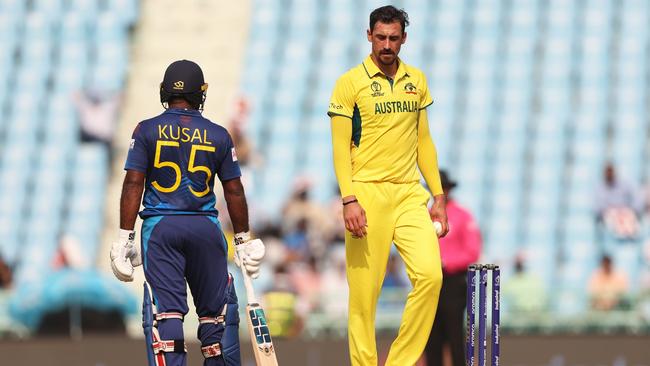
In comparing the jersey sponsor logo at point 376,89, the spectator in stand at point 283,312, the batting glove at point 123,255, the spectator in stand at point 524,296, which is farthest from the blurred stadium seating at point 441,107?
the batting glove at point 123,255

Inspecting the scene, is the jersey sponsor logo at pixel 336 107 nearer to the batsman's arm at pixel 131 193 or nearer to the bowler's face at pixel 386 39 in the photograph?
the bowler's face at pixel 386 39

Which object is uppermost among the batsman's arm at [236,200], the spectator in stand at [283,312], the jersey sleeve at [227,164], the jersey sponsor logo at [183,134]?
the jersey sponsor logo at [183,134]

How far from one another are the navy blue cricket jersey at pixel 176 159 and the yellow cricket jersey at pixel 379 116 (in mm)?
764

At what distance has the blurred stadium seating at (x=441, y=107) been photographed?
768 inches

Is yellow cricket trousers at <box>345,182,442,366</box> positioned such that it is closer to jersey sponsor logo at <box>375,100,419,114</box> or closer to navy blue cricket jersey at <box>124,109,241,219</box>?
jersey sponsor logo at <box>375,100,419,114</box>

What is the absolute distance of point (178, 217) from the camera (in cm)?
766

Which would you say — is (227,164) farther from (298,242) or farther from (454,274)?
(298,242)

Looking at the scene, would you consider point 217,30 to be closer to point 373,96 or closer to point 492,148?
point 492,148

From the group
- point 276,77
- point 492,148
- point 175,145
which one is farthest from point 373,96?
point 276,77

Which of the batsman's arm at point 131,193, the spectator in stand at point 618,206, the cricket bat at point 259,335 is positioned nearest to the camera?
the batsman's arm at point 131,193

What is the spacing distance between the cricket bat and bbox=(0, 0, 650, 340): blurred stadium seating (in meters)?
10.6

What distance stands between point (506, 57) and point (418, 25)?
148 centimetres

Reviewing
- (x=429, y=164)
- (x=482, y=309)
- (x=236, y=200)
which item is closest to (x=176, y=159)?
(x=236, y=200)

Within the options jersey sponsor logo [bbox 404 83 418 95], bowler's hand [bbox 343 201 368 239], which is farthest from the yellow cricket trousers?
jersey sponsor logo [bbox 404 83 418 95]
